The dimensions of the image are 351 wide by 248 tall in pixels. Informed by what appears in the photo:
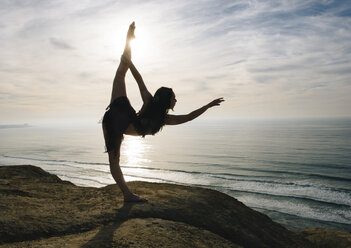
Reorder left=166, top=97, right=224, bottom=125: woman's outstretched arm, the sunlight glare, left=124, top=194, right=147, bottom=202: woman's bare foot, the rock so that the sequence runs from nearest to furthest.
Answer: left=166, top=97, right=224, bottom=125: woman's outstretched arm → left=124, top=194, right=147, bottom=202: woman's bare foot → the rock → the sunlight glare

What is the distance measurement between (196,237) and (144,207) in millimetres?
1069

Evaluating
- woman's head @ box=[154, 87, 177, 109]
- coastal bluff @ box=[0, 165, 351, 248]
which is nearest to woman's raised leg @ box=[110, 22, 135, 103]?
woman's head @ box=[154, 87, 177, 109]

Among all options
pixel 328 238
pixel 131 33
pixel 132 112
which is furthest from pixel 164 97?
pixel 328 238

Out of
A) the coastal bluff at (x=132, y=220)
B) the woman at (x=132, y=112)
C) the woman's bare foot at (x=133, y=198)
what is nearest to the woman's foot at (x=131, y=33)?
the woman at (x=132, y=112)

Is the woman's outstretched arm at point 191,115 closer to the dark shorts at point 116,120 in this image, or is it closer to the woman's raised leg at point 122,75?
the dark shorts at point 116,120

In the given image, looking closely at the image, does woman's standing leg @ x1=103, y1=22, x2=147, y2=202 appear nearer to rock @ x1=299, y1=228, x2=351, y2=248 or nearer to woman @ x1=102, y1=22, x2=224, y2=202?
woman @ x1=102, y1=22, x2=224, y2=202

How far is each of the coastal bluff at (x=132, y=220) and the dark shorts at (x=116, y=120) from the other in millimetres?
1140

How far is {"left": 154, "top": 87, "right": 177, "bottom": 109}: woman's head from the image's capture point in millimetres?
3680

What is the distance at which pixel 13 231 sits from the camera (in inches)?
118

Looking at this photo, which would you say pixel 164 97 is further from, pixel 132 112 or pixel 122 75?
pixel 122 75

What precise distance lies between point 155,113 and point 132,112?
433 millimetres

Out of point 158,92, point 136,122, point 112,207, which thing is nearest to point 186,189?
point 112,207

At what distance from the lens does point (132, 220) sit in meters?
3.54

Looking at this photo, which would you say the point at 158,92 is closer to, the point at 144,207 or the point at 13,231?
the point at 144,207
